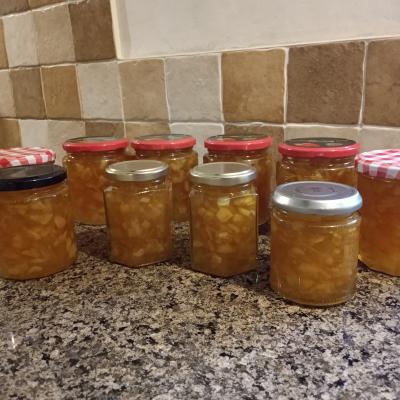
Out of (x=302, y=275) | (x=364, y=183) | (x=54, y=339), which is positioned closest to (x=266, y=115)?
(x=364, y=183)

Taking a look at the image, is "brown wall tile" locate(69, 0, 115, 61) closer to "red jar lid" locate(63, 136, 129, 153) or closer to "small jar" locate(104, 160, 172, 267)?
"red jar lid" locate(63, 136, 129, 153)

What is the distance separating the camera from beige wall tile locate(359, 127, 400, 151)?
2.34ft

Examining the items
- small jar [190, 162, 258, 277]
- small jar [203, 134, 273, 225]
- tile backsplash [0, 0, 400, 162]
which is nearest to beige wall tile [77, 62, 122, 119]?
tile backsplash [0, 0, 400, 162]

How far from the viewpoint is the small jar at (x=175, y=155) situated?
78 cm

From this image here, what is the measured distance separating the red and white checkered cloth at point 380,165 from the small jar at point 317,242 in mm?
53

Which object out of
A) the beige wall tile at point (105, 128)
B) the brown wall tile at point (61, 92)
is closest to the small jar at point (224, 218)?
the beige wall tile at point (105, 128)

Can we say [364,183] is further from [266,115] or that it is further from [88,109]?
[88,109]

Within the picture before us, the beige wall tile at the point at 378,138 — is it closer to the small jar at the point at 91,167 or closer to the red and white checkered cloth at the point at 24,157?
the small jar at the point at 91,167

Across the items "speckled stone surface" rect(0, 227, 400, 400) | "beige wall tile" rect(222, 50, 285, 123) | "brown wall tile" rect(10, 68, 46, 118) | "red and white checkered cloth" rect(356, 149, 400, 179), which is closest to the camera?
"speckled stone surface" rect(0, 227, 400, 400)

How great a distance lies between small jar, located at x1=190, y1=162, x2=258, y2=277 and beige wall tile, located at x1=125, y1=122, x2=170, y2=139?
0.37 metres

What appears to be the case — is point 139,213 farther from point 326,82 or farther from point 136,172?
point 326,82

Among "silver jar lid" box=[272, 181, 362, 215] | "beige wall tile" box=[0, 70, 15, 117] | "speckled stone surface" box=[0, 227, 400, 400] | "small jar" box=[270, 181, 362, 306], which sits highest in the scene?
"beige wall tile" box=[0, 70, 15, 117]

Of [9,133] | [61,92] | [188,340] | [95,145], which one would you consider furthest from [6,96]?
[188,340]

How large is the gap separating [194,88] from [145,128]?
0.17 m
